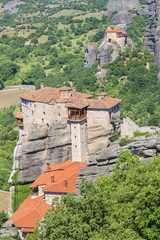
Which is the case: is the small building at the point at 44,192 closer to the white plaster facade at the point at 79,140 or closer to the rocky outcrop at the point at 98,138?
the white plaster facade at the point at 79,140

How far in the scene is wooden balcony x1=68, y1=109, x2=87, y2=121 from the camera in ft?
166

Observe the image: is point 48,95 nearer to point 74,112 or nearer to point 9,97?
point 74,112

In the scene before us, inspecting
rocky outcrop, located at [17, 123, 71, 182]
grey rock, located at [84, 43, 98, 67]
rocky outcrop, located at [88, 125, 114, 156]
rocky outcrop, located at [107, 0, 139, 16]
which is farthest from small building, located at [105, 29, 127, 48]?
rocky outcrop, located at [88, 125, 114, 156]

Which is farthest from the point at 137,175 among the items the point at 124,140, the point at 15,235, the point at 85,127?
the point at 85,127

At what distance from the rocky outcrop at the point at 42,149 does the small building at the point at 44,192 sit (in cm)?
249

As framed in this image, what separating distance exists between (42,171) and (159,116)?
82.8ft

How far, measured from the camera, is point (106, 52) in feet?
319

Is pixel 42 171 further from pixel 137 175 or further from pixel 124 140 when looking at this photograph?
pixel 137 175

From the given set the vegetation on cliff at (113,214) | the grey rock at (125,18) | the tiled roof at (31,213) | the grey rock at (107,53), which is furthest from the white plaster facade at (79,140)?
the grey rock at (125,18)

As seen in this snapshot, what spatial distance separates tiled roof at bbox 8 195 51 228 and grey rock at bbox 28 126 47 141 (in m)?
10.2

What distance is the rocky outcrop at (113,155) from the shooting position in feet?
135

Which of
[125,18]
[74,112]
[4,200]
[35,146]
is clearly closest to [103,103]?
[74,112]

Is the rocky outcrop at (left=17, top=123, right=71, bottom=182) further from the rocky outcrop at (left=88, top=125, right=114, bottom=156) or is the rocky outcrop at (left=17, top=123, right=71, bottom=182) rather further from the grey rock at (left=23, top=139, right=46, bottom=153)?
the rocky outcrop at (left=88, top=125, right=114, bottom=156)

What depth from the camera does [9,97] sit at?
119312 millimetres
